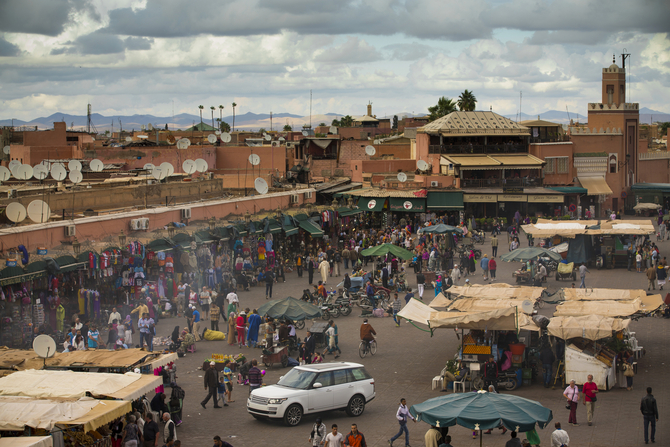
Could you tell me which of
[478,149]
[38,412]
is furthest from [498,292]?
[478,149]

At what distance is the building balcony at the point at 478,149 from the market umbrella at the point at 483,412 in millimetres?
39967

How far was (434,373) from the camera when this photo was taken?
17844 millimetres

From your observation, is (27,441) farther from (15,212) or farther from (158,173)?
(158,173)

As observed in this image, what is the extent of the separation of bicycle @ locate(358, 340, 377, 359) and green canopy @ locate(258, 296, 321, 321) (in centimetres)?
163

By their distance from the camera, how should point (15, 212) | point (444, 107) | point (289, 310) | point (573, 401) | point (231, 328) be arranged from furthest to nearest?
point (444, 107) → point (15, 212) → point (231, 328) → point (289, 310) → point (573, 401)

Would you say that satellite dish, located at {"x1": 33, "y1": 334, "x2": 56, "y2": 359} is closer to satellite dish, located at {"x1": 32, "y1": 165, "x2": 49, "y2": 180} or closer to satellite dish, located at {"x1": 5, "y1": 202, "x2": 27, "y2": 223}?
satellite dish, located at {"x1": 5, "y1": 202, "x2": 27, "y2": 223}

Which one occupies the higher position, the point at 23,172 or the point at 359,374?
the point at 23,172

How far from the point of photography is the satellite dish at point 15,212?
22.6 m

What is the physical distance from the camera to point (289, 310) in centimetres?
2030

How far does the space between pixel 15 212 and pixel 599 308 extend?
56.1 feet

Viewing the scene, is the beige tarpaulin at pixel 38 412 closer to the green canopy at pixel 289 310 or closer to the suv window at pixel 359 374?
the suv window at pixel 359 374

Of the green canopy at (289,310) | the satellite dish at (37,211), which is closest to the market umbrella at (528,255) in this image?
the green canopy at (289,310)

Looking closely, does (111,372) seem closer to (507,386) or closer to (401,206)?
(507,386)

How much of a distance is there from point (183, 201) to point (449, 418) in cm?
2483
